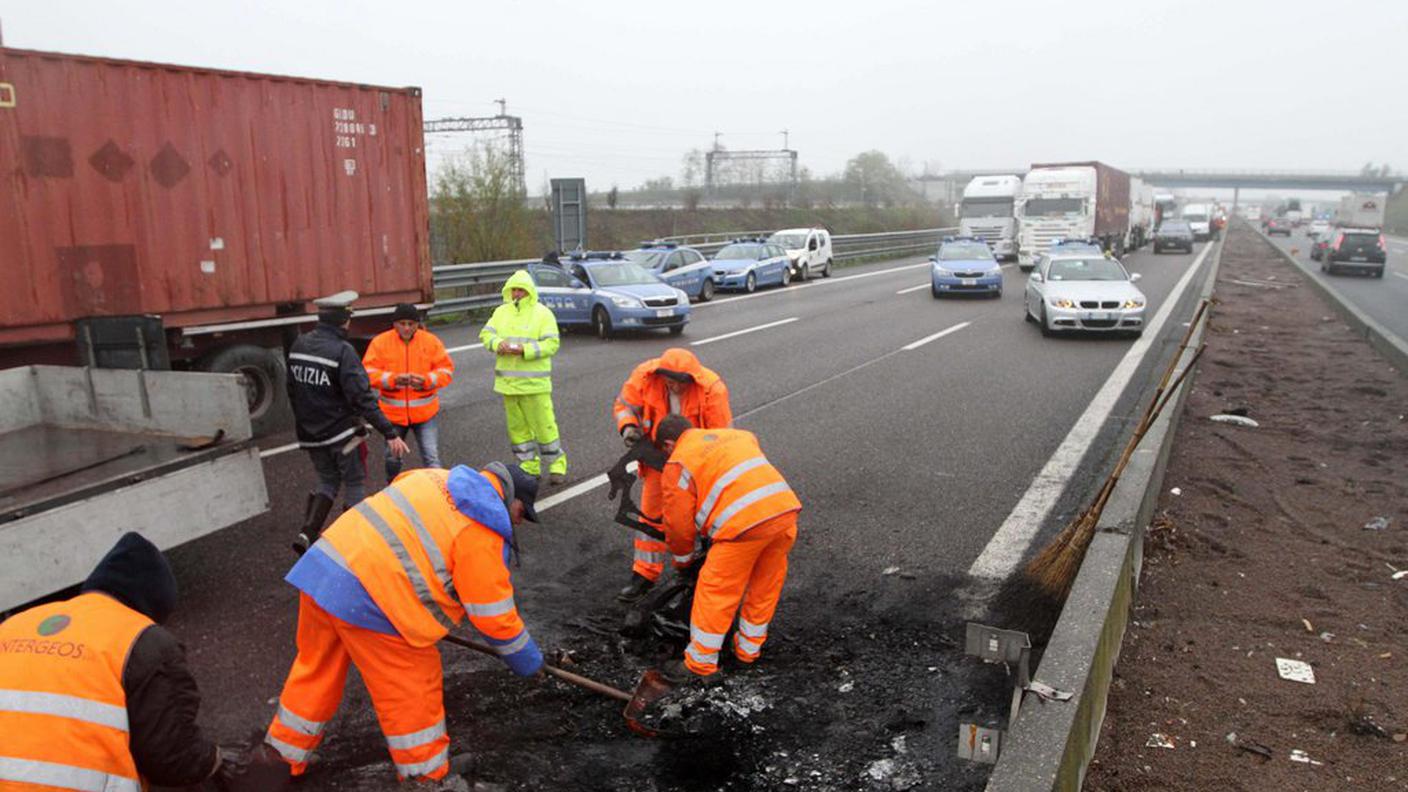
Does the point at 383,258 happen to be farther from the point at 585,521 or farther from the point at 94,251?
→ the point at 585,521

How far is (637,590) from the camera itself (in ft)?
17.8

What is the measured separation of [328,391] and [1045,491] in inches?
211

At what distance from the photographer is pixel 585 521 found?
671 centimetres

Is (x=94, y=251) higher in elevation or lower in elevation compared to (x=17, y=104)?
lower

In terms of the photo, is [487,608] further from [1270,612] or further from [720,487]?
[1270,612]

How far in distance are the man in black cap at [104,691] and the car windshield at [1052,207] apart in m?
32.3

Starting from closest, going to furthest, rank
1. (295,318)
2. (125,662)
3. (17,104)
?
(125,662), (17,104), (295,318)

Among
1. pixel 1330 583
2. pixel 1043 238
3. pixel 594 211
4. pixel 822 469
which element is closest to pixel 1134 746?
pixel 1330 583

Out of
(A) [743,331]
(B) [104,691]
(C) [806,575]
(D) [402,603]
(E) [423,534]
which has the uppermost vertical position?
(E) [423,534]

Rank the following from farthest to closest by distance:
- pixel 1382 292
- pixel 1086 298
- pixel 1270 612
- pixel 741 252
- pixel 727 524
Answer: pixel 1382 292 < pixel 741 252 < pixel 1086 298 < pixel 1270 612 < pixel 727 524

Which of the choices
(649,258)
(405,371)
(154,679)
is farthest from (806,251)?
(154,679)

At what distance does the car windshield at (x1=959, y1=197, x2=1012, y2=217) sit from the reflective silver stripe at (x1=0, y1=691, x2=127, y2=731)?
36.9 metres

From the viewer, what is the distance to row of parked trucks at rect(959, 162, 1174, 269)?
103 feet

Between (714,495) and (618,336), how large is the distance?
12.4 m
